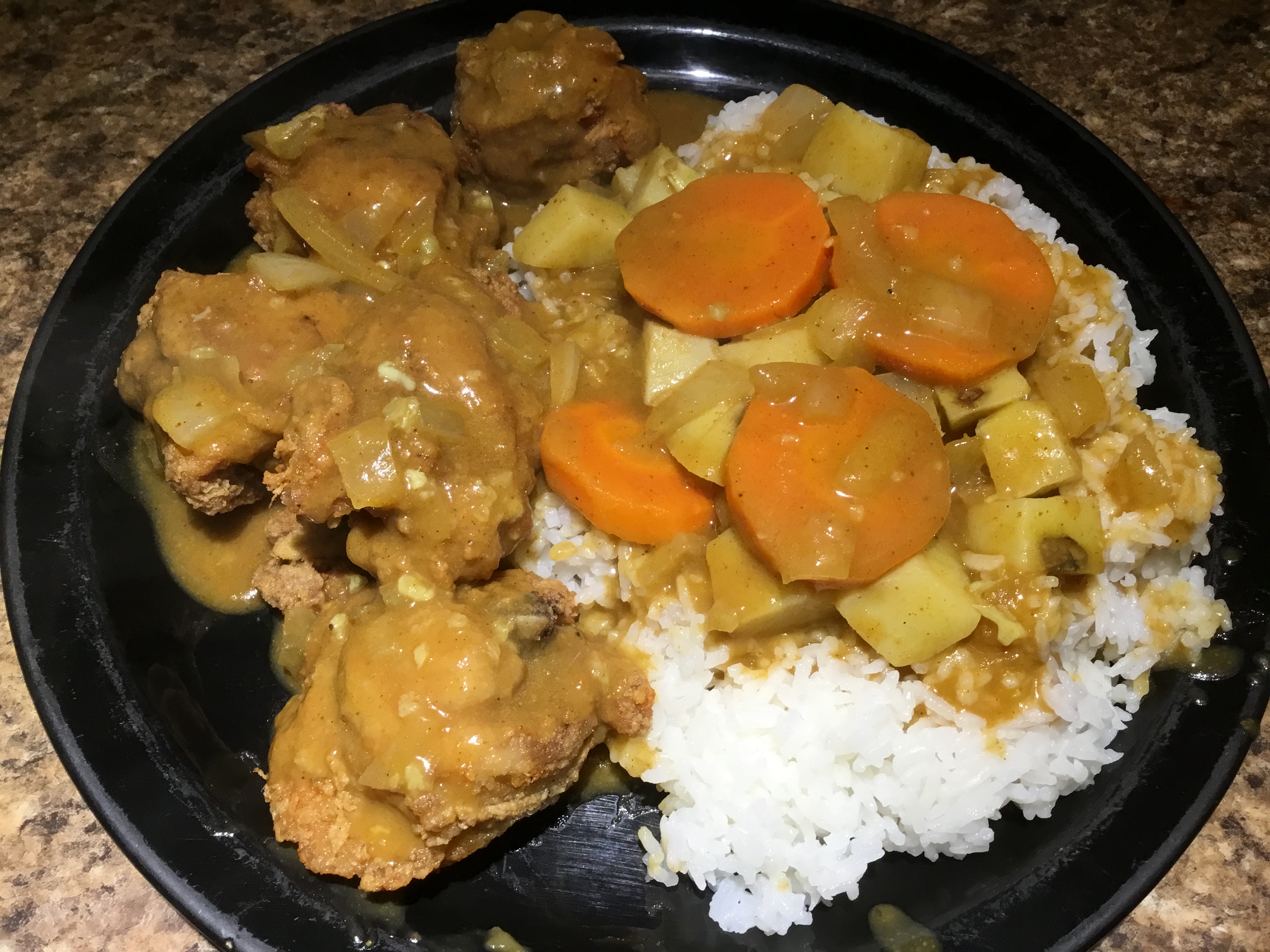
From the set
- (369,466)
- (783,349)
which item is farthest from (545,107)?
(369,466)

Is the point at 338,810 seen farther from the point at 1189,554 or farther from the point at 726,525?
the point at 1189,554

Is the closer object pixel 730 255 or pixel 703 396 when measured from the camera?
pixel 703 396

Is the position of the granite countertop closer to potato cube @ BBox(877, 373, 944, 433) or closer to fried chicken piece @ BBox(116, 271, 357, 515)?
fried chicken piece @ BBox(116, 271, 357, 515)

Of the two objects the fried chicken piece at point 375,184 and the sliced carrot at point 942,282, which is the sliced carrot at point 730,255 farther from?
the fried chicken piece at point 375,184

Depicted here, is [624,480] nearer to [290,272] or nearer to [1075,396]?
[290,272]

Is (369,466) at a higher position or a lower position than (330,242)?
lower

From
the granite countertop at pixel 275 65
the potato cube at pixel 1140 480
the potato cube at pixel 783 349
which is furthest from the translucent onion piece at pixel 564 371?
the granite countertop at pixel 275 65
